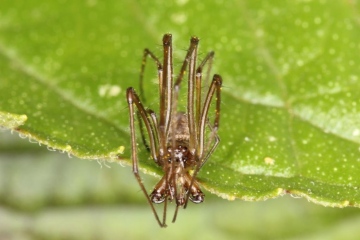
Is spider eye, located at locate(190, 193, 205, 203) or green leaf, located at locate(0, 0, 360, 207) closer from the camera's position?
green leaf, located at locate(0, 0, 360, 207)

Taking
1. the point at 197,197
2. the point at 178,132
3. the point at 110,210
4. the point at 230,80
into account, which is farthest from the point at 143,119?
the point at 110,210

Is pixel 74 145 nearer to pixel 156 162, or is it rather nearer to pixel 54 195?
pixel 156 162

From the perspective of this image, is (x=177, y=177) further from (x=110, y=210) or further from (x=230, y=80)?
(x=110, y=210)

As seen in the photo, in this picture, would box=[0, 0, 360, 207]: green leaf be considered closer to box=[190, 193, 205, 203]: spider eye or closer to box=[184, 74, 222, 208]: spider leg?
box=[184, 74, 222, 208]: spider leg

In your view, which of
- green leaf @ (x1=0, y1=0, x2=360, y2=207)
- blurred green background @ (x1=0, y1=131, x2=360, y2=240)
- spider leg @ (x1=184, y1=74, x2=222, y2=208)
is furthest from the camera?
blurred green background @ (x1=0, y1=131, x2=360, y2=240)

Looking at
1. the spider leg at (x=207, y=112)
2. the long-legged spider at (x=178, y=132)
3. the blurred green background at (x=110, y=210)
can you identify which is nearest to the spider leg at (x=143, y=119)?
the long-legged spider at (x=178, y=132)

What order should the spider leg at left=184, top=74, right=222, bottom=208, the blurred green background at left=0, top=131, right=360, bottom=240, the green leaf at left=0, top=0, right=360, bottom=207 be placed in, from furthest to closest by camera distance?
the blurred green background at left=0, top=131, right=360, bottom=240 < the spider leg at left=184, top=74, right=222, bottom=208 < the green leaf at left=0, top=0, right=360, bottom=207

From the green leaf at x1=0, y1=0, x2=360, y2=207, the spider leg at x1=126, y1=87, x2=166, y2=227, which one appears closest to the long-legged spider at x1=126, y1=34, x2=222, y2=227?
the spider leg at x1=126, y1=87, x2=166, y2=227

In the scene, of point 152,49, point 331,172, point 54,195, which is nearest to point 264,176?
point 331,172
